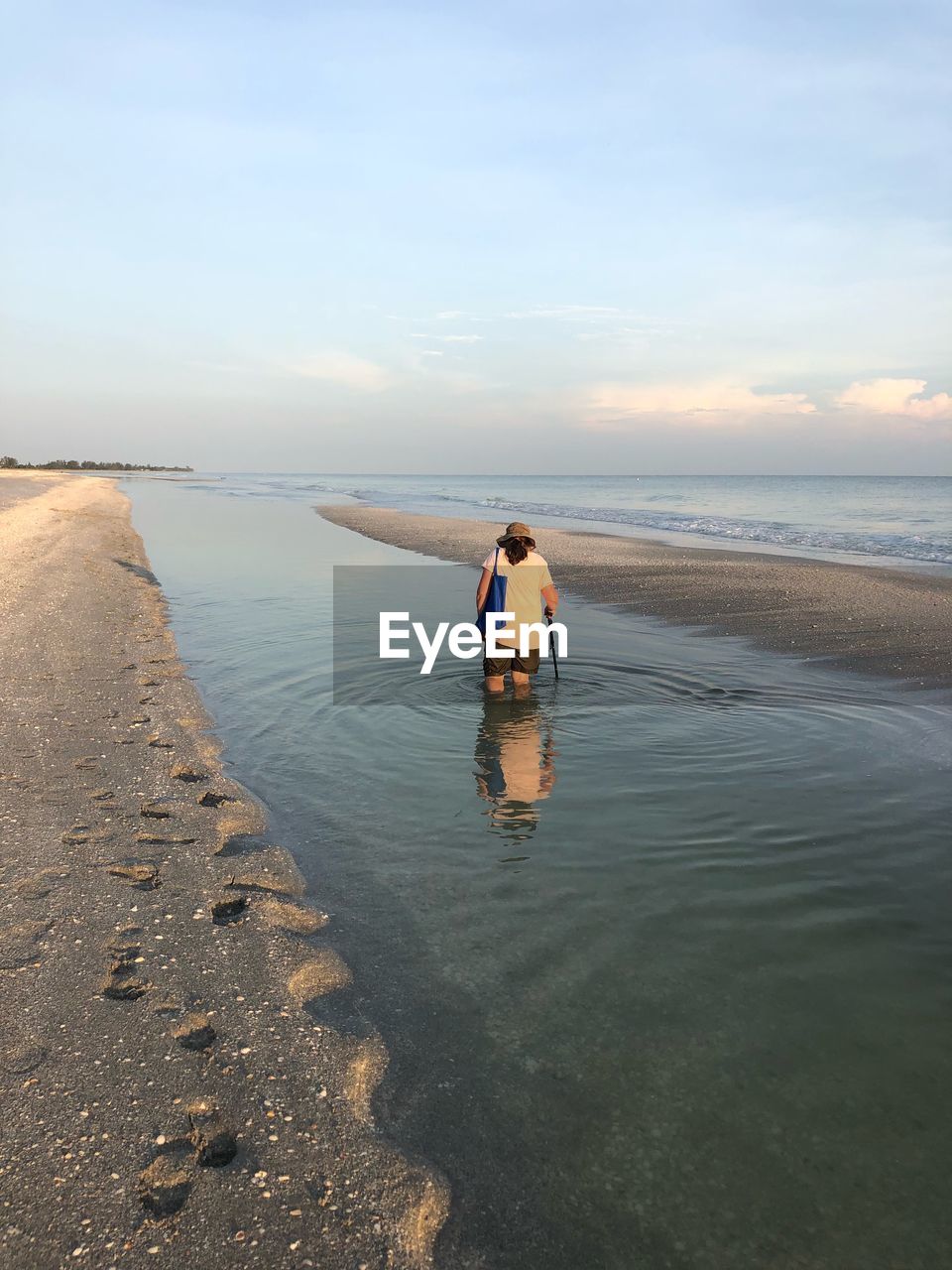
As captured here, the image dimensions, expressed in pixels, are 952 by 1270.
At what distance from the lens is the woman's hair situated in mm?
9078

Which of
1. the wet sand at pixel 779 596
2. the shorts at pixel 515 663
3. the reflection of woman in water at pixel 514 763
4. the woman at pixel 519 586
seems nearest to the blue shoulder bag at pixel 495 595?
the woman at pixel 519 586

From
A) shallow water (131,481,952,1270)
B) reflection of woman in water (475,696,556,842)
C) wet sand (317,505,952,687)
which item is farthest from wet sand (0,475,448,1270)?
wet sand (317,505,952,687)

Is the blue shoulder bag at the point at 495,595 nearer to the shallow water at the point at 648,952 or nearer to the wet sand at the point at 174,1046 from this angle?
the shallow water at the point at 648,952

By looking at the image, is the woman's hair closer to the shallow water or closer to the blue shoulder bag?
the blue shoulder bag

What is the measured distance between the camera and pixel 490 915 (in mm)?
4762

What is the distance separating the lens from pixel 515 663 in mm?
9773

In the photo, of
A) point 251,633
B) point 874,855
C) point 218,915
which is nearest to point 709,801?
point 874,855

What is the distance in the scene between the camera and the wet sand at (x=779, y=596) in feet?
40.6

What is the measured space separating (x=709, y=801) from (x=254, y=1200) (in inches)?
182

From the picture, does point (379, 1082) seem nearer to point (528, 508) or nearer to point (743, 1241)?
point (743, 1241)

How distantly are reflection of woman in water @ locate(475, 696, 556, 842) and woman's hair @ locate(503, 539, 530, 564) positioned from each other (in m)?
1.69

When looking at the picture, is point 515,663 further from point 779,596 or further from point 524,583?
point 779,596

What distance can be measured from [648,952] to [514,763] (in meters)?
3.21

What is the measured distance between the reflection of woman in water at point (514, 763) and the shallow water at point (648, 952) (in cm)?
3
